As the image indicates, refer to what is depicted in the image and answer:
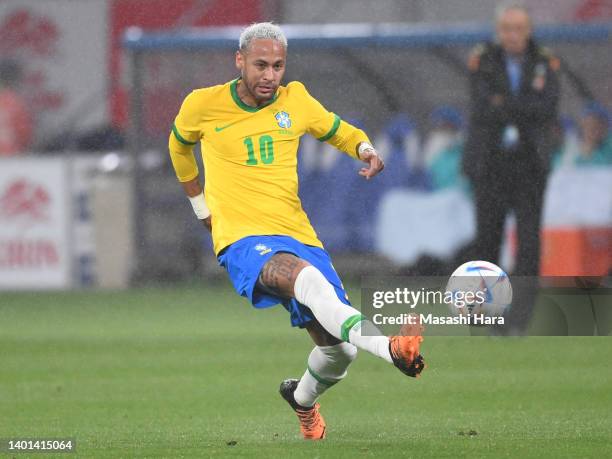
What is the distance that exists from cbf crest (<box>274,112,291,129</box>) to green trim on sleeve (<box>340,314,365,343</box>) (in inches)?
49.1

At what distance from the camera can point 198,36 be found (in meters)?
16.8

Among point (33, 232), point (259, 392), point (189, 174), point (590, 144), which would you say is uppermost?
point (189, 174)

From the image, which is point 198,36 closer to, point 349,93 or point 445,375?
point 349,93

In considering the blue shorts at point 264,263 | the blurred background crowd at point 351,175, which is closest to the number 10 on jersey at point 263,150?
Result: the blue shorts at point 264,263

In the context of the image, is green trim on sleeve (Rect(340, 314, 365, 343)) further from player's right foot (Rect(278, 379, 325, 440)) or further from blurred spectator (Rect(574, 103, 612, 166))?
blurred spectator (Rect(574, 103, 612, 166))

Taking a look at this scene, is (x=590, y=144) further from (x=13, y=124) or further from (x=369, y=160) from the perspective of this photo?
(x=369, y=160)

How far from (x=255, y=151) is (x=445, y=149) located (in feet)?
28.6

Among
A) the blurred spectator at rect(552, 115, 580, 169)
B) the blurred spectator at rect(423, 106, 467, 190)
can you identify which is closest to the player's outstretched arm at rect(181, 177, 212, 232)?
the blurred spectator at rect(552, 115, 580, 169)

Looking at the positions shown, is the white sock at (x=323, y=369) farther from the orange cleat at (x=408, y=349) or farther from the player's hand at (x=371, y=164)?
the orange cleat at (x=408, y=349)

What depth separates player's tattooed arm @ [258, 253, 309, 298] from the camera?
6.90 metres

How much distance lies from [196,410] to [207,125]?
5.47ft

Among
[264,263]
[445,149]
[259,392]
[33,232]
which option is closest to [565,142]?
[445,149]

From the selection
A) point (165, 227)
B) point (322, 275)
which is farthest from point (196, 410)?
point (165, 227)

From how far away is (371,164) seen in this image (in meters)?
7.14
